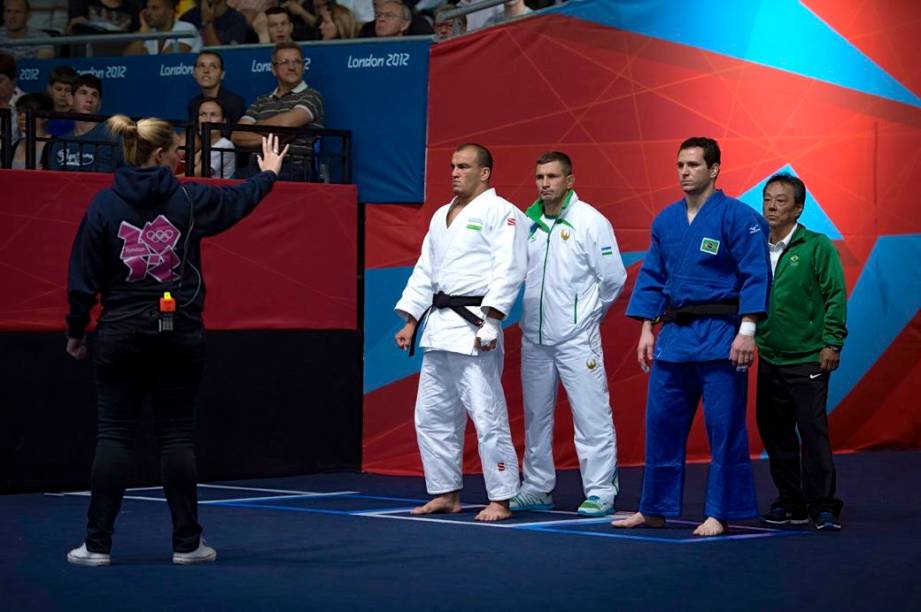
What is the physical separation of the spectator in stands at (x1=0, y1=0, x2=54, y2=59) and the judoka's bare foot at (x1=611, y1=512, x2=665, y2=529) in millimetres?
6932

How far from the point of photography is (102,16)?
39.3 ft

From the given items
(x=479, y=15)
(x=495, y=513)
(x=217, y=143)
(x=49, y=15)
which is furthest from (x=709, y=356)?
(x=49, y=15)

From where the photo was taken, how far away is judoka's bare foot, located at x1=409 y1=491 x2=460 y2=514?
289 inches

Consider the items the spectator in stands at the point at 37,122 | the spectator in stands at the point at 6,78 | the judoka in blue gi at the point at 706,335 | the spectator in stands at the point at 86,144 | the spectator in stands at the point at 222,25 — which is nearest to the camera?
the judoka in blue gi at the point at 706,335

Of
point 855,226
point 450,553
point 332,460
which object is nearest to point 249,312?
point 332,460

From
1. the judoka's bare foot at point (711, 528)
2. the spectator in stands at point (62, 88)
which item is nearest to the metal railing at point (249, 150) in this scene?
the spectator in stands at point (62, 88)

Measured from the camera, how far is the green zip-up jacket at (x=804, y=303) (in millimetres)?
7051

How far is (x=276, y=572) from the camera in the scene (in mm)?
5566

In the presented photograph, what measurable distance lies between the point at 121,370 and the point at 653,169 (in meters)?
4.74

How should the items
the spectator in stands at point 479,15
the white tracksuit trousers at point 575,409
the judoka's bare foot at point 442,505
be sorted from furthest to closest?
1. the spectator in stands at point 479,15
2. the white tracksuit trousers at point 575,409
3. the judoka's bare foot at point 442,505

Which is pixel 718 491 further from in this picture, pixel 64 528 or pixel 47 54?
pixel 47 54

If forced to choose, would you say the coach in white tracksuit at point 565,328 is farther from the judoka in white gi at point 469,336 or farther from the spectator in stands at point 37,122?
the spectator in stands at point 37,122

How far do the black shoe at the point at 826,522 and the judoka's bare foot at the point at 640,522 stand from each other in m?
0.71

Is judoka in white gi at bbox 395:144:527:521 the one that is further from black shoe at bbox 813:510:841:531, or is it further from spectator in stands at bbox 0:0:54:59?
spectator in stands at bbox 0:0:54:59
